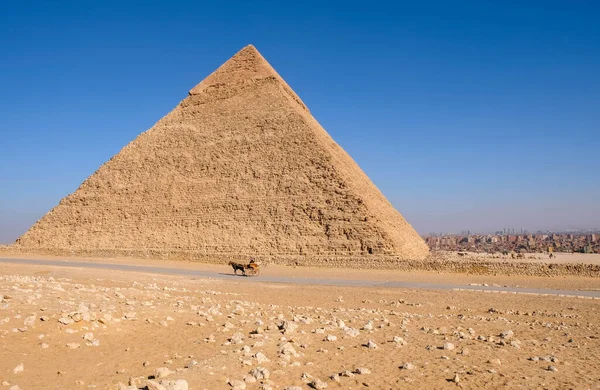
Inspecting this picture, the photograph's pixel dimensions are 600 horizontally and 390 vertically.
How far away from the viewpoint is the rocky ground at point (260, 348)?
4867 millimetres

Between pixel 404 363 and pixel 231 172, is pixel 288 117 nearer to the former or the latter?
pixel 231 172

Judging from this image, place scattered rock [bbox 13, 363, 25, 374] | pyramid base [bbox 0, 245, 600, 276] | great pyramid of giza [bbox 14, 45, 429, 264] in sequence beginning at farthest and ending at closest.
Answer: great pyramid of giza [bbox 14, 45, 429, 264]
pyramid base [bbox 0, 245, 600, 276]
scattered rock [bbox 13, 363, 25, 374]

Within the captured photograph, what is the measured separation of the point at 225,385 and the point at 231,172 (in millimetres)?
32837

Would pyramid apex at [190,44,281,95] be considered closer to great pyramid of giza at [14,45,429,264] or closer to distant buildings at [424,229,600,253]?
great pyramid of giza at [14,45,429,264]

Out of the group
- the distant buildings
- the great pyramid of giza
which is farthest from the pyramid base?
the distant buildings

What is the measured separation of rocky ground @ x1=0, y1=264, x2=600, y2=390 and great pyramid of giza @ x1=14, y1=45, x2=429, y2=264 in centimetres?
1929

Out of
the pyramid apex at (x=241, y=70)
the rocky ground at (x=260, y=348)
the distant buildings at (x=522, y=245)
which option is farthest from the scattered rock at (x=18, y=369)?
the distant buildings at (x=522, y=245)

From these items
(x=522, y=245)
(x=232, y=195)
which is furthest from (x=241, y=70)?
(x=522, y=245)

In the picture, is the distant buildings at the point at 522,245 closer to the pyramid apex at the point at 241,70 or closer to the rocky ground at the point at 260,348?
the pyramid apex at the point at 241,70

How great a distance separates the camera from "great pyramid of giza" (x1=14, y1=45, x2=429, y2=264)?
30516 mm

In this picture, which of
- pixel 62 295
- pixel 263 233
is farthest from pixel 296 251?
pixel 62 295

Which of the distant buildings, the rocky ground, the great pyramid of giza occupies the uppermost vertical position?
the great pyramid of giza

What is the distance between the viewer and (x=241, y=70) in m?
46.1

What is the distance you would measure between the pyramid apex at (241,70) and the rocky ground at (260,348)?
124ft
